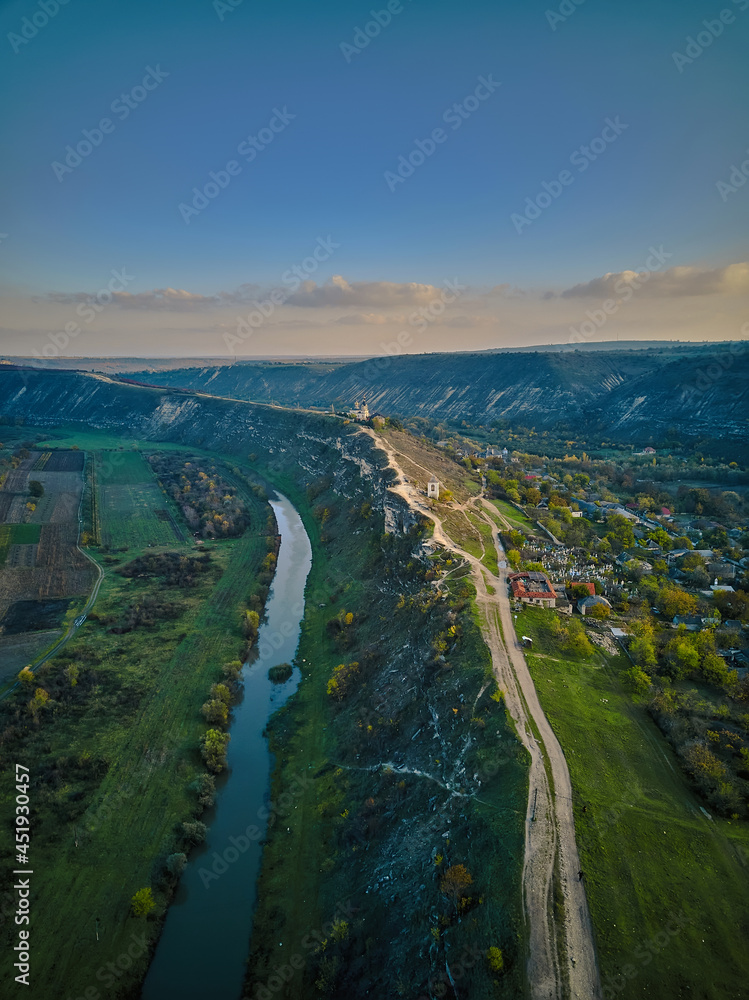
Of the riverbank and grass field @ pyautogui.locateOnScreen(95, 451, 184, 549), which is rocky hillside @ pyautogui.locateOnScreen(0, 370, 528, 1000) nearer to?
the riverbank

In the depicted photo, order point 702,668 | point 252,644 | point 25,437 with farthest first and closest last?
point 25,437, point 252,644, point 702,668

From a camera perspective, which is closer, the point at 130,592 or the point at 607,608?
the point at 607,608

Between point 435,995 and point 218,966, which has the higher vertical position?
point 435,995

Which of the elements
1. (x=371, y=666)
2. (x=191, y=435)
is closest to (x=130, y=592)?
(x=371, y=666)

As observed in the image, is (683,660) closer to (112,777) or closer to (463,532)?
(463,532)

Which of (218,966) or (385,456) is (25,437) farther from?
(218,966)

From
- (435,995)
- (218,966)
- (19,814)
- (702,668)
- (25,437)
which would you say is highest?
(25,437)

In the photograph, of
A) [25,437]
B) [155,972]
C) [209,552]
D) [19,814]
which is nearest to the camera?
[155,972]

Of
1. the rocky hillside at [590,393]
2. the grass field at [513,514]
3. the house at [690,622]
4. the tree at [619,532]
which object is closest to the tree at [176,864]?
the house at [690,622]
